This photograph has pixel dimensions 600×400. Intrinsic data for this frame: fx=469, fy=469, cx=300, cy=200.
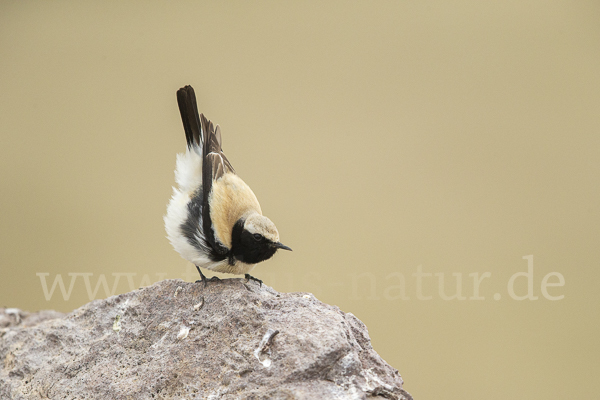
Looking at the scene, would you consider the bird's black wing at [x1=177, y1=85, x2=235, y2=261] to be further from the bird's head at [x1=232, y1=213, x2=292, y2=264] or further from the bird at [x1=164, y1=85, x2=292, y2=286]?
the bird's head at [x1=232, y1=213, x2=292, y2=264]

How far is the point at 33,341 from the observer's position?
9.83ft

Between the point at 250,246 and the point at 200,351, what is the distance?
61 cm

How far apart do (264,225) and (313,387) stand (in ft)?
2.92

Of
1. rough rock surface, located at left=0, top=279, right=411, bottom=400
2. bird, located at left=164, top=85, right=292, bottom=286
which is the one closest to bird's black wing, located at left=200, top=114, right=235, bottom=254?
bird, located at left=164, top=85, right=292, bottom=286

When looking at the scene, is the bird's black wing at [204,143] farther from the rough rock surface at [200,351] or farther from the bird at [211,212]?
the rough rock surface at [200,351]

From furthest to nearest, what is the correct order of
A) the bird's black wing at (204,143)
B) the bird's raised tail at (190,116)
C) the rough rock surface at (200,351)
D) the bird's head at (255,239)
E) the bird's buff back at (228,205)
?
the bird's raised tail at (190,116), the bird's black wing at (204,143), the bird's buff back at (228,205), the bird's head at (255,239), the rough rock surface at (200,351)

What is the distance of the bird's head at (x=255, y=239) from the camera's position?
2.56m

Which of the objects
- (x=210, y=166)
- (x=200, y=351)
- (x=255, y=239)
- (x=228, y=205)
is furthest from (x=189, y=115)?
(x=200, y=351)

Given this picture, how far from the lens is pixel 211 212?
8.91 feet

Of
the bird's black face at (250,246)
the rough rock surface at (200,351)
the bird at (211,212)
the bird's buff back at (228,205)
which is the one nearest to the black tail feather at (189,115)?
the bird at (211,212)

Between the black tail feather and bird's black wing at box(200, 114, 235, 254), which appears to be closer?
bird's black wing at box(200, 114, 235, 254)

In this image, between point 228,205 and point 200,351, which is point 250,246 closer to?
point 228,205

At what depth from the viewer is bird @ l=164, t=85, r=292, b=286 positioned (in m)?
2.63

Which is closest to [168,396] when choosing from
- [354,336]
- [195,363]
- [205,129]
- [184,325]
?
[195,363]
